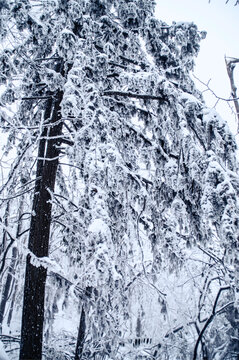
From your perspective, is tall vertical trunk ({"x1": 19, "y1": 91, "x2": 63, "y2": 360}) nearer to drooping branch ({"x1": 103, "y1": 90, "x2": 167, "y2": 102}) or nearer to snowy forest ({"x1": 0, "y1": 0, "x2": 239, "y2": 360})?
snowy forest ({"x1": 0, "y1": 0, "x2": 239, "y2": 360})

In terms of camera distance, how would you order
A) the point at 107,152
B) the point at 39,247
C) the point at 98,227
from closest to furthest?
the point at 98,227, the point at 107,152, the point at 39,247

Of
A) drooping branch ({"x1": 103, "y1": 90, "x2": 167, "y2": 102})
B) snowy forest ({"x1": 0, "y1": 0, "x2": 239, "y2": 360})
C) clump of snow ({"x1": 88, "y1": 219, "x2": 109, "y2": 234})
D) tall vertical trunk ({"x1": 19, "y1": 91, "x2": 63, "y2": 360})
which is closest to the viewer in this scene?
clump of snow ({"x1": 88, "y1": 219, "x2": 109, "y2": 234})

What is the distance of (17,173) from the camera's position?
17.2ft

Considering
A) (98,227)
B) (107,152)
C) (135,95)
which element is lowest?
(98,227)

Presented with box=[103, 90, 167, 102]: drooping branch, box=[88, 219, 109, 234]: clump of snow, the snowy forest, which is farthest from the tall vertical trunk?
box=[88, 219, 109, 234]: clump of snow

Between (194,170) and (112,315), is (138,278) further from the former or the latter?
(194,170)

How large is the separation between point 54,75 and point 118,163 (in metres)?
1.91

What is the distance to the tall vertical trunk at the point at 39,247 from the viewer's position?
4.52 metres

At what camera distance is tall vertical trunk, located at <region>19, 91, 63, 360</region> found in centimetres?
452

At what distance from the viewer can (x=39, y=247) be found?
488 centimetres

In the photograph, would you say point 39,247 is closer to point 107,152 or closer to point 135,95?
point 107,152

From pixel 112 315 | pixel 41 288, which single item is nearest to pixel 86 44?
pixel 41 288

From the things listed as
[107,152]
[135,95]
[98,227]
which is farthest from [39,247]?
[135,95]

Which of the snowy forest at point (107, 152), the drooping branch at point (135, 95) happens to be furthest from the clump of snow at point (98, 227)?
the drooping branch at point (135, 95)
